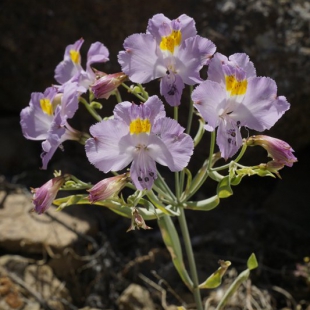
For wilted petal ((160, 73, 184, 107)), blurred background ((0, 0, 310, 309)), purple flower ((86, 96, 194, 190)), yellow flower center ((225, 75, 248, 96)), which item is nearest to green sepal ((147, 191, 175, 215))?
purple flower ((86, 96, 194, 190))

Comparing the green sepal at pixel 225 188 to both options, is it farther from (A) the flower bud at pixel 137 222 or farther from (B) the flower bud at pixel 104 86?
(B) the flower bud at pixel 104 86

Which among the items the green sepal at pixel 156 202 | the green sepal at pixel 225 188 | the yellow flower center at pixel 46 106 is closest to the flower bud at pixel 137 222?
the green sepal at pixel 156 202

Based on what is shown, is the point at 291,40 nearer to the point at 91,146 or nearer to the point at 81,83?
the point at 81,83

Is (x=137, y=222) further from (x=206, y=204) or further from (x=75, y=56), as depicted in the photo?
(x=75, y=56)

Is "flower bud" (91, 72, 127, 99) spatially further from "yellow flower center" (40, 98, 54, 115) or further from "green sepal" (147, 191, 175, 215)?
"green sepal" (147, 191, 175, 215)

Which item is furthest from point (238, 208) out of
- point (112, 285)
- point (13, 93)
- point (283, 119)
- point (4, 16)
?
point (4, 16)
